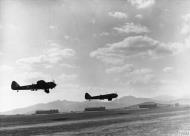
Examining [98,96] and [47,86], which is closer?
[47,86]

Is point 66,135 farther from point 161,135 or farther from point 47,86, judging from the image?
point 47,86

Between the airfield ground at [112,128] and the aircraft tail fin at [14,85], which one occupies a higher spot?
Result: the aircraft tail fin at [14,85]

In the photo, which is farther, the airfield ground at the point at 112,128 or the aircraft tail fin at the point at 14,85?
the aircraft tail fin at the point at 14,85

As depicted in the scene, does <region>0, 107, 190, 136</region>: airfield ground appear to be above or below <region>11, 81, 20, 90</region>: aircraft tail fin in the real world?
below

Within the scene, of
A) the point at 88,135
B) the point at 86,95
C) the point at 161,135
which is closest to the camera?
the point at 161,135

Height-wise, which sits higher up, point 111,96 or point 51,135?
point 111,96

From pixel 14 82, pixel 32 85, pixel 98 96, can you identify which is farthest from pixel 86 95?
pixel 32 85

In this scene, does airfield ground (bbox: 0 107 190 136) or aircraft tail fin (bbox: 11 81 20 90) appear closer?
airfield ground (bbox: 0 107 190 136)

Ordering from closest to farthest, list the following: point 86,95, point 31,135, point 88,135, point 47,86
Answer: point 88,135
point 31,135
point 47,86
point 86,95

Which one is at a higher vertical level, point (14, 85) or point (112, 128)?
point (14, 85)

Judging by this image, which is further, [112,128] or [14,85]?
[14,85]
